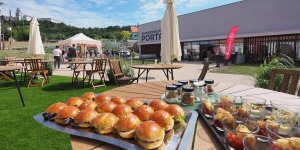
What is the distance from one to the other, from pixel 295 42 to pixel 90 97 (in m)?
18.0

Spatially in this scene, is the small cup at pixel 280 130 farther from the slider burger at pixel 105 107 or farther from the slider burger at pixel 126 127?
the slider burger at pixel 105 107

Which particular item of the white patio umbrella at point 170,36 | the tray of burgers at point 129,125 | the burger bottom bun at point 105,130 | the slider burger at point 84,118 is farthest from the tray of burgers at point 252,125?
the white patio umbrella at point 170,36

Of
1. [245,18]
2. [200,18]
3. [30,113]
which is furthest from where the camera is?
[200,18]

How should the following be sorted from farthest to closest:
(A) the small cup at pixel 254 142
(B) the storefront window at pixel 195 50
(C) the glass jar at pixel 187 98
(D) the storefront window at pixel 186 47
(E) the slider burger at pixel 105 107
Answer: (D) the storefront window at pixel 186 47 < (B) the storefront window at pixel 195 50 < (C) the glass jar at pixel 187 98 < (E) the slider burger at pixel 105 107 < (A) the small cup at pixel 254 142

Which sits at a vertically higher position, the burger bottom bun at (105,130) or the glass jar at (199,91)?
the glass jar at (199,91)

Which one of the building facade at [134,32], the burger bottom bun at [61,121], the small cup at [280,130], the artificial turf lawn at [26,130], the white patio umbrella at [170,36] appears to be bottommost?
the artificial turf lawn at [26,130]

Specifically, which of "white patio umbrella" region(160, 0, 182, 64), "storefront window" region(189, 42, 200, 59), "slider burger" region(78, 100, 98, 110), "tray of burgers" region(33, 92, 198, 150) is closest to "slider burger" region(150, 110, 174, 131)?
"tray of burgers" region(33, 92, 198, 150)

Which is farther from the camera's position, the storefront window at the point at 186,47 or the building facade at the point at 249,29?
the storefront window at the point at 186,47

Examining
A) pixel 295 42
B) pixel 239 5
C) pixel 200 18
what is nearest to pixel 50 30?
pixel 200 18

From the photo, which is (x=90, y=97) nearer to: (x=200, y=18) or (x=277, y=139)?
(x=277, y=139)

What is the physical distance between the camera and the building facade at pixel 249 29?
15312mm

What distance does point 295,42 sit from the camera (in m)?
15.1

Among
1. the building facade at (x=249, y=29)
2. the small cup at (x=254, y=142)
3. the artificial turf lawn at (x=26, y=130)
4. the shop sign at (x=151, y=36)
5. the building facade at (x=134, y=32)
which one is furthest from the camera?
the building facade at (x=134, y=32)

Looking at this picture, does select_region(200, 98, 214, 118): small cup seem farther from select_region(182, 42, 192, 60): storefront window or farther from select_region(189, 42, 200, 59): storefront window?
select_region(182, 42, 192, 60): storefront window
